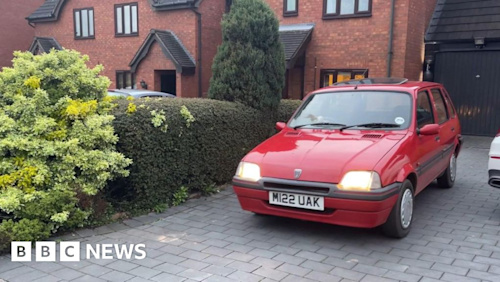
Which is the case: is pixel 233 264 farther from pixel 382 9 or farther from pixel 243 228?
pixel 382 9

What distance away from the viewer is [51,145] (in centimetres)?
514

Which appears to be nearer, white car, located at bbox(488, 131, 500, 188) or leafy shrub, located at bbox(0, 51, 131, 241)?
leafy shrub, located at bbox(0, 51, 131, 241)

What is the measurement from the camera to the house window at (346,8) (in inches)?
537

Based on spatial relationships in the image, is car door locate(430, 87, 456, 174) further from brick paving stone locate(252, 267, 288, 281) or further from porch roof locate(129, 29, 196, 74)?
porch roof locate(129, 29, 196, 74)

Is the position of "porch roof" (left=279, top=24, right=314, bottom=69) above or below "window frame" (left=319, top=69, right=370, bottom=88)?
above

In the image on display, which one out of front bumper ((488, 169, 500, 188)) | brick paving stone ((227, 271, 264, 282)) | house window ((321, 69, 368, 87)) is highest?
house window ((321, 69, 368, 87))

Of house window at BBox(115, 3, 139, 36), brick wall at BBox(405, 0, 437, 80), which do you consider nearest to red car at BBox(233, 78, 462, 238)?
brick wall at BBox(405, 0, 437, 80)

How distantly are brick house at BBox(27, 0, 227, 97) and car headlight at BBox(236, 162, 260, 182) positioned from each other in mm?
11947

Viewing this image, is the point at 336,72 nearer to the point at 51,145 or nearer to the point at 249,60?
the point at 249,60

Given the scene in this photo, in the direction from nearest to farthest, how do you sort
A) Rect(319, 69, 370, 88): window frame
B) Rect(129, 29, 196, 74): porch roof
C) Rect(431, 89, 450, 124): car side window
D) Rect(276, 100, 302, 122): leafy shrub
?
1. Rect(431, 89, 450, 124): car side window
2. Rect(276, 100, 302, 122): leafy shrub
3. Rect(319, 69, 370, 88): window frame
4. Rect(129, 29, 196, 74): porch roof

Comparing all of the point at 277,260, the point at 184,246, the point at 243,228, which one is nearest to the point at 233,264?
the point at 277,260

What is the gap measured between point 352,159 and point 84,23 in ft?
64.5

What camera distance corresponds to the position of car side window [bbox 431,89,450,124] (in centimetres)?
654

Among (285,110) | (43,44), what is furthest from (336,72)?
(43,44)
